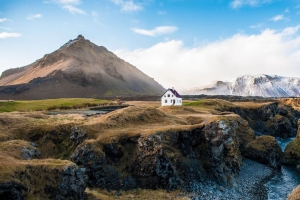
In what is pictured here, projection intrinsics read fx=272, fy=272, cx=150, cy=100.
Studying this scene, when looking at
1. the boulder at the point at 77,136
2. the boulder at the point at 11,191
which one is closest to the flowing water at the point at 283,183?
the boulder at the point at 77,136

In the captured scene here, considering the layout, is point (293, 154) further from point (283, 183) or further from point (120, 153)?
point (120, 153)

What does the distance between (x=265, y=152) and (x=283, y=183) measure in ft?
35.2

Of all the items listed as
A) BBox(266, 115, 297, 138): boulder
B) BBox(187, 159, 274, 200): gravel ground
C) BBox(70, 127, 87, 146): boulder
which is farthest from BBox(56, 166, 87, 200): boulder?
BBox(266, 115, 297, 138): boulder

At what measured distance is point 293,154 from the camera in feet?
195

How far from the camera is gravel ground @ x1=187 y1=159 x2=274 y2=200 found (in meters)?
38.2

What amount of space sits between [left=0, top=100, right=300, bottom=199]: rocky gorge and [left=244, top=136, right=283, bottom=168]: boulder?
0.83 feet

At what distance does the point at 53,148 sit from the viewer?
45.8m

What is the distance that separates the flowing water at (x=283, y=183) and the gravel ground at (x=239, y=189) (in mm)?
1005

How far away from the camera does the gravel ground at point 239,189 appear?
38250 mm

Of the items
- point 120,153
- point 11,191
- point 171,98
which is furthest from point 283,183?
point 171,98

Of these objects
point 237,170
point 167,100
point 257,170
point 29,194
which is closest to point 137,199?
point 29,194

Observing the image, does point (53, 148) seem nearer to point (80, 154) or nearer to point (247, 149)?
point (80, 154)

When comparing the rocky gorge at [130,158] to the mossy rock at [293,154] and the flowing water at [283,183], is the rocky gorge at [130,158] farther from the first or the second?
the mossy rock at [293,154]

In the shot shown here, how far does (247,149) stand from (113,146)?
3262cm
